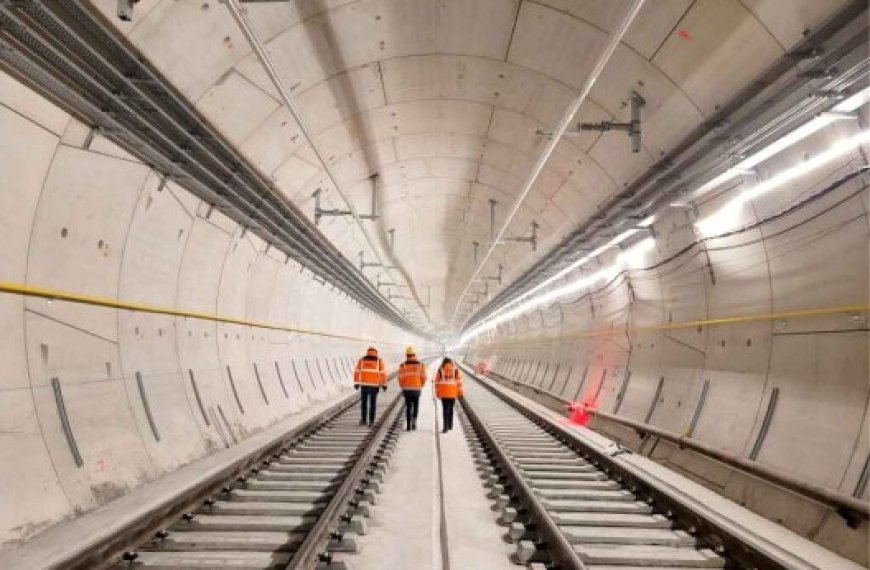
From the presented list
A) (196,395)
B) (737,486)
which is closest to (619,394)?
(737,486)

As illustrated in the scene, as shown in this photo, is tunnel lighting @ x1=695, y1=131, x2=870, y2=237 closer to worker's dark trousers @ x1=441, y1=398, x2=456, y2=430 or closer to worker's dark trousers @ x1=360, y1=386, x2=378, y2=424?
worker's dark trousers @ x1=441, y1=398, x2=456, y2=430

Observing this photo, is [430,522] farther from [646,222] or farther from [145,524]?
[646,222]

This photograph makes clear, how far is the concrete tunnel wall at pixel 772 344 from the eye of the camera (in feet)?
19.7

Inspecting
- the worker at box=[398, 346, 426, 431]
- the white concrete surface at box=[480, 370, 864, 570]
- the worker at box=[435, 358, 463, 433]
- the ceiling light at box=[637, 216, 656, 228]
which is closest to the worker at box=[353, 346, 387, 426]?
the worker at box=[398, 346, 426, 431]

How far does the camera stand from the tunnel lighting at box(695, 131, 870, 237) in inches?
232

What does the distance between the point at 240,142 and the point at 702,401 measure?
718 centimetres

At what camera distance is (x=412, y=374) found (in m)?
12.8

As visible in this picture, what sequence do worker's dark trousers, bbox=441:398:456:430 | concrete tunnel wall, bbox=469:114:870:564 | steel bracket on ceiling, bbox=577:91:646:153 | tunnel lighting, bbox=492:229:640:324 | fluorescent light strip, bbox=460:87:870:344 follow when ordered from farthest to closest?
worker's dark trousers, bbox=441:398:456:430
tunnel lighting, bbox=492:229:640:324
steel bracket on ceiling, bbox=577:91:646:153
concrete tunnel wall, bbox=469:114:870:564
fluorescent light strip, bbox=460:87:870:344

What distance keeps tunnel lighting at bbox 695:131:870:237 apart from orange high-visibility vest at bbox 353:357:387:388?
Result: 21.8ft

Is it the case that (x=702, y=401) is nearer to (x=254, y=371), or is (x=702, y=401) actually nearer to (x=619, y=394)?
(x=619, y=394)

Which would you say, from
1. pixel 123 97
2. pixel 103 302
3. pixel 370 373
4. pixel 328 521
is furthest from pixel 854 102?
pixel 370 373

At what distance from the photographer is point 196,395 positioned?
963 centimetres

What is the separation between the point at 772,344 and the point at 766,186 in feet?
5.85

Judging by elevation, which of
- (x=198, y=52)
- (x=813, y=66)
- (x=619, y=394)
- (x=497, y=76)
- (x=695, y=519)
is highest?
(x=497, y=76)
